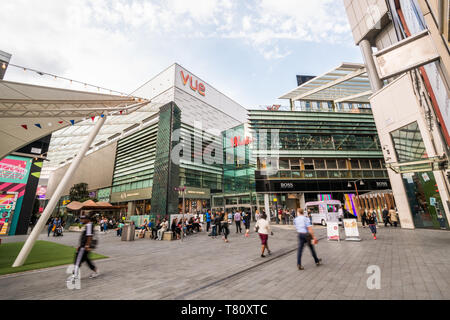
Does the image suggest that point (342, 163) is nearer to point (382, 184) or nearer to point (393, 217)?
point (382, 184)

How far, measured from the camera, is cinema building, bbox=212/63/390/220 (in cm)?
3027

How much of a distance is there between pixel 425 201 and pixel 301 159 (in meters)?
17.9

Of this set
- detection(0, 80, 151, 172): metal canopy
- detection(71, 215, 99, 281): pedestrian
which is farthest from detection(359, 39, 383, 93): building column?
detection(71, 215, 99, 281): pedestrian

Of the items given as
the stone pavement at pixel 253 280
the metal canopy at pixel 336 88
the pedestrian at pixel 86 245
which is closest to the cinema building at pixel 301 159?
the metal canopy at pixel 336 88

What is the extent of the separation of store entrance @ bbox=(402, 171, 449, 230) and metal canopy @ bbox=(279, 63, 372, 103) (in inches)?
1111

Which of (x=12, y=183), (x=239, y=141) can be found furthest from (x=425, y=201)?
(x=12, y=183)

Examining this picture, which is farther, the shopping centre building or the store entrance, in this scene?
the store entrance

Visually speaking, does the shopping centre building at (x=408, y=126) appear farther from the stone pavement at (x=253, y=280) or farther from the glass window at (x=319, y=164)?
the glass window at (x=319, y=164)

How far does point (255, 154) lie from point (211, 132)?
40.9 ft

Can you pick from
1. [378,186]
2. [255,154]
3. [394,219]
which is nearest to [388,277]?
[394,219]

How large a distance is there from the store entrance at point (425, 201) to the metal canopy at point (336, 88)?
92.6 feet

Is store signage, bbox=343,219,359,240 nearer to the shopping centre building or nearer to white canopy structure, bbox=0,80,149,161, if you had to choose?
the shopping centre building

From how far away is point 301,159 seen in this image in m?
32.6

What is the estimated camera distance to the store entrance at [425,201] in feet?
47.3
